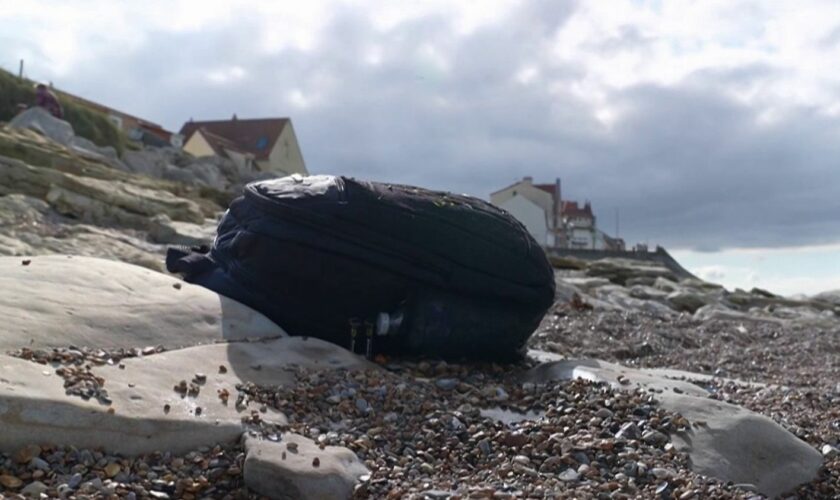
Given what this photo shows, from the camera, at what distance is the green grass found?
108ft

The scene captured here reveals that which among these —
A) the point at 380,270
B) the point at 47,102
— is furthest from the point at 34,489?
the point at 47,102

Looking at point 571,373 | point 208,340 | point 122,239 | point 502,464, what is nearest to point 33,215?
point 122,239

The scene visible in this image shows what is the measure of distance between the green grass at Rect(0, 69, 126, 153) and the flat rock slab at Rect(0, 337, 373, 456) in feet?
102

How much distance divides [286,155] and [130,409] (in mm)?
59906

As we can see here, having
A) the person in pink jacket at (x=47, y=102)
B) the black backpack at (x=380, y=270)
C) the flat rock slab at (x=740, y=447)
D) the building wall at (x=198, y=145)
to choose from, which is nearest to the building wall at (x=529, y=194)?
the building wall at (x=198, y=145)

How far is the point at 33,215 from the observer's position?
11.5m

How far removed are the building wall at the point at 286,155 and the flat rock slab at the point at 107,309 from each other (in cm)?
5382

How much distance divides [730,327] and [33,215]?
9289mm

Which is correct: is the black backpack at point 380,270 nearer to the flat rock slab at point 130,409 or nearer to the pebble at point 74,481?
the flat rock slab at point 130,409

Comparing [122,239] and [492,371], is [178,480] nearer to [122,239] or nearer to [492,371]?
[492,371]

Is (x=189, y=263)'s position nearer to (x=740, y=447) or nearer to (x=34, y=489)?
(x=34, y=489)

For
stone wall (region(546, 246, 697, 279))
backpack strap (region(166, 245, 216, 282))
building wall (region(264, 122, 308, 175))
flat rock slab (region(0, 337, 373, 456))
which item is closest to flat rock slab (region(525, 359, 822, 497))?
flat rock slab (region(0, 337, 373, 456))

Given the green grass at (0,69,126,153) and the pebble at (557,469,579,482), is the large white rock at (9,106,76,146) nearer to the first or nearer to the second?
the green grass at (0,69,126,153)

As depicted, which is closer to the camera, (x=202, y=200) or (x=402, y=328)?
(x=402, y=328)
